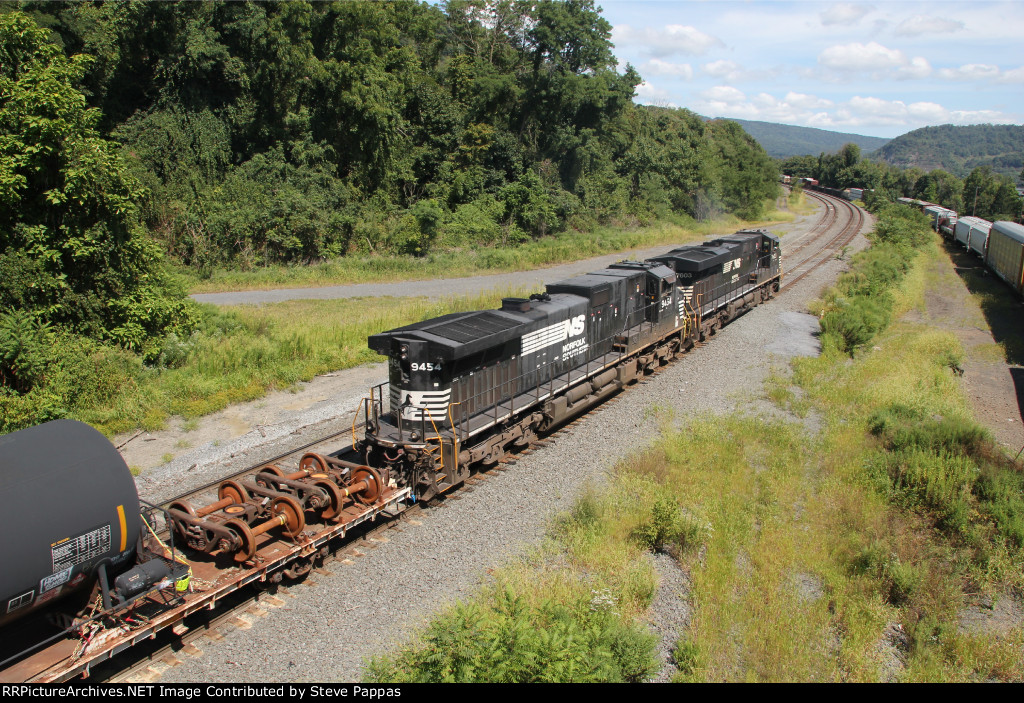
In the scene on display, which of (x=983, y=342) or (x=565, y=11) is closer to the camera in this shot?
(x=983, y=342)

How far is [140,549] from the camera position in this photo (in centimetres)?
745

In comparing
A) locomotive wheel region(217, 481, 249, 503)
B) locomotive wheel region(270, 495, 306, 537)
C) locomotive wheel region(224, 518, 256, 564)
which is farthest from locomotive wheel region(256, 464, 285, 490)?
locomotive wheel region(224, 518, 256, 564)

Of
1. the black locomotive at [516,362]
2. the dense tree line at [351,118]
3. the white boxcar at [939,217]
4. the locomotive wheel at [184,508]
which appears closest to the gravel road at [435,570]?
the black locomotive at [516,362]

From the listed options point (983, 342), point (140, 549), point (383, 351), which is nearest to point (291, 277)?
point (383, 351)

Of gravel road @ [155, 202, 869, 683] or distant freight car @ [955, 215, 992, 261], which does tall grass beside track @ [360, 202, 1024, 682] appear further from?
distant freight car @ [955, 215, 992, 261]

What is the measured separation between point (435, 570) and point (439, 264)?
26348mm

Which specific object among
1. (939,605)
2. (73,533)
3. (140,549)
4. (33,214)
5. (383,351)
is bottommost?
(939,605)

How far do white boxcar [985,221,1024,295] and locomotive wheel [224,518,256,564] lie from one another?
28923 millimetres

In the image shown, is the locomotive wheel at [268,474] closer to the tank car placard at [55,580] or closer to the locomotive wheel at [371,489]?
the locomotive wheel at [371,489]

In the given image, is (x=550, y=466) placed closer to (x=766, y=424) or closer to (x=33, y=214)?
(x=766, y=424)

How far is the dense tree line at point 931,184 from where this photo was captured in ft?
204

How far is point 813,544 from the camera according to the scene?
9656 mm

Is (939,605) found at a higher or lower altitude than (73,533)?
lower
